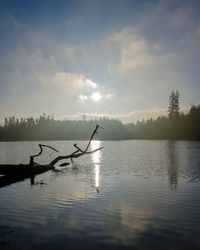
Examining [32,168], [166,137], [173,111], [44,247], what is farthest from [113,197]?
[166,137]

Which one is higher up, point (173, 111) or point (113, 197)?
point (173, 111)

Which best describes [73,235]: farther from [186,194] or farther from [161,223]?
[186,194]

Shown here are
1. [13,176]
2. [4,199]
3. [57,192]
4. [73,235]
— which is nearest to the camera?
[73,235]

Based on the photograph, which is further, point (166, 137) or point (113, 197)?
point (166, 137)

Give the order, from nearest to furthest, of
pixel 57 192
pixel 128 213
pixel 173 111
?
pixel 128 213 < pixel 57 192 < pixel 173 111

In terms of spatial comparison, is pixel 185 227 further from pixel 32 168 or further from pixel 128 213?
pixel 32 168

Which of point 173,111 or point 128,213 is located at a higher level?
point 173,111

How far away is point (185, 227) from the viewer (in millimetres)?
8992

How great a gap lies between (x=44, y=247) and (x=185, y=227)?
6246mm

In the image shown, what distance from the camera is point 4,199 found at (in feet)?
45.5

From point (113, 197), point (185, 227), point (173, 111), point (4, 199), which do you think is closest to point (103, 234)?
point (185, 227)

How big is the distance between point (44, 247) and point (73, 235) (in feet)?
4.55

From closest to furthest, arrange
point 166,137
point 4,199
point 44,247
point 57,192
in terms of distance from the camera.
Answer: point 44,247 < point 4,199 < point 57,192 < point 166,137

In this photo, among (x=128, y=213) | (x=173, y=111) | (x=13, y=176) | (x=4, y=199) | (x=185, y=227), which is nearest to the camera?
(x=185, y=227)
